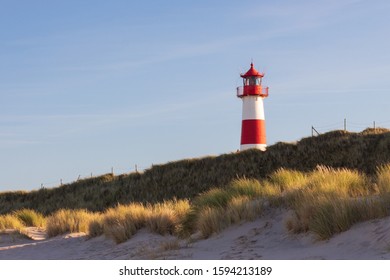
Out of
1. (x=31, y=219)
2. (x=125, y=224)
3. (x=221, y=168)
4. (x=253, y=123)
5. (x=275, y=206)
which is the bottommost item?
(x=31, y=219)

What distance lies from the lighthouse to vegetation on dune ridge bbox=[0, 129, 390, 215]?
3009mm

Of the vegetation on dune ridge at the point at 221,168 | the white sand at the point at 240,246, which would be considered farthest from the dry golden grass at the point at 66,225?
the vegetation on dune ridge at the point at 221,168

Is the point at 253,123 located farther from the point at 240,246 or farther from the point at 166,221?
the point at 240,246

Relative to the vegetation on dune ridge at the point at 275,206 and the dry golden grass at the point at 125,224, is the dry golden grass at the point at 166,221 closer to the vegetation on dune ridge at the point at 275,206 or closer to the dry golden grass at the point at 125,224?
the vegetation on dune ridge at the point at 275,206

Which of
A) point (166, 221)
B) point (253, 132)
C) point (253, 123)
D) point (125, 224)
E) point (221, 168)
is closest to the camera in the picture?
point (166, 221)

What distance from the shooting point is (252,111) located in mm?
35781

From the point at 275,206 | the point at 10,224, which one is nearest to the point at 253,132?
the point at 10,224

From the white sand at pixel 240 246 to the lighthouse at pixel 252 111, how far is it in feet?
72.6

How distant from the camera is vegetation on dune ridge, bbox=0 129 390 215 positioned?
28219 millimetres

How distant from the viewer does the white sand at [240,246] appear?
7340 millimetres

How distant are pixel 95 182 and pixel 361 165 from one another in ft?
53.3

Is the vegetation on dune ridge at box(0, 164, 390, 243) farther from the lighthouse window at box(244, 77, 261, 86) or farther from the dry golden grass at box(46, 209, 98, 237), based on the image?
the lighthouse window at box(244, 77, 261, 86)

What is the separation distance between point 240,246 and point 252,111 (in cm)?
2738
